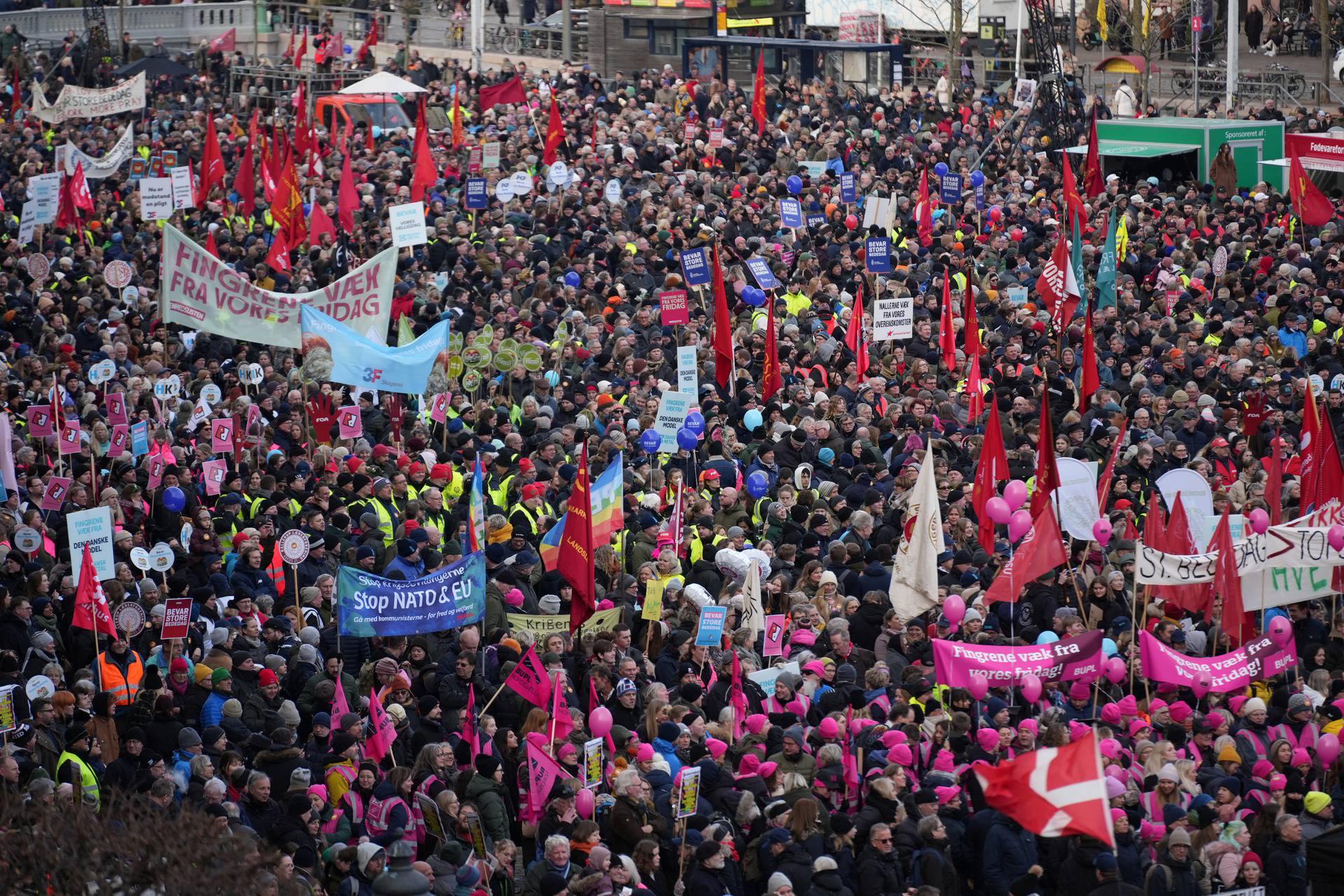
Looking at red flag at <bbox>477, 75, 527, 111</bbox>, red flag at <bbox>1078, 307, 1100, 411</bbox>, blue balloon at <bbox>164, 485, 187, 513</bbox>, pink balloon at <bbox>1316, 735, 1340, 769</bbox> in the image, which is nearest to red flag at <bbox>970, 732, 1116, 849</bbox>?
pink balloon at <bbox>1316, 735, 1340, 769</bbox>

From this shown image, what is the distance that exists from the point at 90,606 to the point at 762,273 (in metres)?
10.7

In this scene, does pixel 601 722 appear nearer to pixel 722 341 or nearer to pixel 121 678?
pixel 121 678

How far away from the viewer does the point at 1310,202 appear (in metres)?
24.1

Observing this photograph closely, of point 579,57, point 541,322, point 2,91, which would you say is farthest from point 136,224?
point 579,57

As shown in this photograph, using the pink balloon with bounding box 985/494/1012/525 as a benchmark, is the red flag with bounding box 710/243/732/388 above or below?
above

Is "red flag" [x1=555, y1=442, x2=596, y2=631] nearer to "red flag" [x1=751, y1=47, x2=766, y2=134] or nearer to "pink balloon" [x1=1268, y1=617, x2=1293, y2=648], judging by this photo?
"pink balloon" [x1=1268, y1=617, x2=1293, y2=648]

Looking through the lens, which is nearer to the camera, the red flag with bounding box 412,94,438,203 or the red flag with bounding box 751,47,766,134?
the red flag with bounding box 412,94,438,203

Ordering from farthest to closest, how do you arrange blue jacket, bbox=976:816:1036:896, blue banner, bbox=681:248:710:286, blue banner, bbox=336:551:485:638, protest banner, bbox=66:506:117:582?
blue banner, bbox=681:248:710:286 → protest banner, bbox=66:506:117:582 → blue banner, bbox=336:551:485:638 → blue jacket, bbox=976:816:1036:896

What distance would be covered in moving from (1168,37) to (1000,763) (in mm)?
40047

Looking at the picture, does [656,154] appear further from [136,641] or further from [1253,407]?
[136,641]

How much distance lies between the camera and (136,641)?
1282 cm

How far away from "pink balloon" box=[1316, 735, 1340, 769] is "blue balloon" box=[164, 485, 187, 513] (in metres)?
8.11

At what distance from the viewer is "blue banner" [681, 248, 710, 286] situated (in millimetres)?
20406

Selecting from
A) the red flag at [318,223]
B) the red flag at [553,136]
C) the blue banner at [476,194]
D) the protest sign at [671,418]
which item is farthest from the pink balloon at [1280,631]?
the red flag at [553,136]
